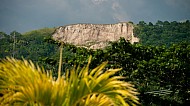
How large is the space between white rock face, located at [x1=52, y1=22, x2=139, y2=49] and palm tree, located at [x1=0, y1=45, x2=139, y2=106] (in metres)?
162

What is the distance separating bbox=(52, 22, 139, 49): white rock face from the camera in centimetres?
16788

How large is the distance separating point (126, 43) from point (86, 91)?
1797cm

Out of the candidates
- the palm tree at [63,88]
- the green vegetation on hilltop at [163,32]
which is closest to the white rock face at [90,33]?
the green vegetation on hilltop at [163,32]

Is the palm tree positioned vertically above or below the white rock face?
below

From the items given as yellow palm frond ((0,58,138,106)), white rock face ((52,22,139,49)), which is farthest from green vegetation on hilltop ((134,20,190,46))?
yellow palm frond ((0,58,138,106))

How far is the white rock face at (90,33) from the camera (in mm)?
167875

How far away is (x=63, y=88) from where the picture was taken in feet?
9.66

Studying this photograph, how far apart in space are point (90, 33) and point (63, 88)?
6582 inches

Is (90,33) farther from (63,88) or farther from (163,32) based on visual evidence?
(63,88)

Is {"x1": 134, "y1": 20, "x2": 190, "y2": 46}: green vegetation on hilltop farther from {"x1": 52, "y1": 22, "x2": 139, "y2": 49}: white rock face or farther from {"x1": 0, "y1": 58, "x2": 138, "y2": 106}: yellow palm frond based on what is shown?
{"x1": 0, "y1": 58, "x2": 138, "y2": 106}: yellow palm frond

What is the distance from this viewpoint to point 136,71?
20.7m

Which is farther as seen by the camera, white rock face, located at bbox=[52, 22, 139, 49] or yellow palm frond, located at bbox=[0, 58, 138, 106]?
white rock face, located at bbox=[52, 22, 139, 49]

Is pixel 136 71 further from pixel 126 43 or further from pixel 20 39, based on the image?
pixel 20 39

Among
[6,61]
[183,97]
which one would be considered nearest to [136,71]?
[183,97]
